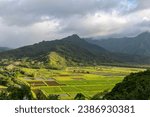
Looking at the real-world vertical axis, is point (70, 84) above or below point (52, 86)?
below

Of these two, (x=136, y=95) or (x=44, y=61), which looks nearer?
(x=136, y=95)

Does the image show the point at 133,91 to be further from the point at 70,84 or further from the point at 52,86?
the point at 70,84

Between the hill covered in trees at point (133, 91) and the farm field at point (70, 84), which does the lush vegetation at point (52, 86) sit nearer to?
the farm field at point (70, 84)

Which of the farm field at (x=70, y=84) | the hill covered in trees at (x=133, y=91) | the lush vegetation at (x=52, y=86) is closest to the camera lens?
the hill covered in trees at (x=133, y=91)

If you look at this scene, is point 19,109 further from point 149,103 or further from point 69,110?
point 149,103

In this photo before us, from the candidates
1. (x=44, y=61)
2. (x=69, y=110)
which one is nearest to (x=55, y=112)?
(x=69, y=110)

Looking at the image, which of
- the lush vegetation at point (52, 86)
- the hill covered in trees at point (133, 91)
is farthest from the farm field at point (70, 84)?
the hill covered in trees at point (133, 91)

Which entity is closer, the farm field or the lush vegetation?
the lush vegetation

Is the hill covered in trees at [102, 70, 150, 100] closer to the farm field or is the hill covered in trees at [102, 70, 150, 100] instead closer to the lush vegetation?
the lush vegetation

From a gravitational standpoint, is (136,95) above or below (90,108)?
below

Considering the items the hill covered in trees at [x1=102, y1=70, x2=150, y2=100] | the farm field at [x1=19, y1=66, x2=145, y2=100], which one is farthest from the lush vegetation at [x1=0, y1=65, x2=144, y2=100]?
the hill covered in trees at [x1=102, y1=70, x2=150, y2=100]

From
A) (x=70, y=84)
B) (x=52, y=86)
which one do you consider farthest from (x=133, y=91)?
(x=70, y=84)
